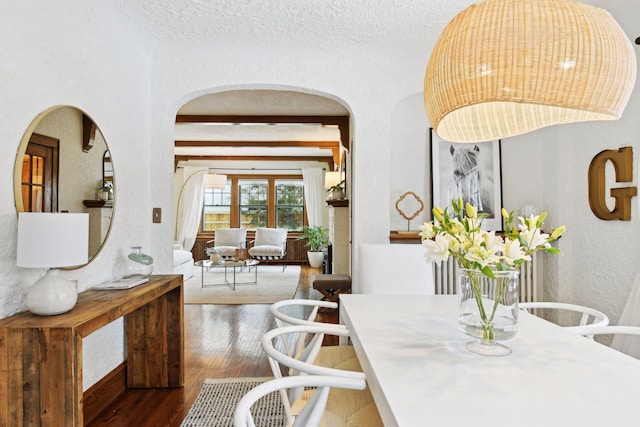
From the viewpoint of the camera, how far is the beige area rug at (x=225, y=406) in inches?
86.8

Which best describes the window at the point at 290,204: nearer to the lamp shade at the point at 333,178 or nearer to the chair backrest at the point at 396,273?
the lamp shade at the point at 333,178

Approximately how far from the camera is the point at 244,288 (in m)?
6.22

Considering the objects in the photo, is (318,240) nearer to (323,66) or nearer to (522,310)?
(323,66)

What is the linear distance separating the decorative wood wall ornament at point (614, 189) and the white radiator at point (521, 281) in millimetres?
736

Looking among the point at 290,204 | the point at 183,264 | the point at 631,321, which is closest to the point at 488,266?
the point at 631,321

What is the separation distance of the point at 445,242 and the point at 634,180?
192 cm

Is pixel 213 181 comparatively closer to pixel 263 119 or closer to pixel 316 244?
pixel 316 244

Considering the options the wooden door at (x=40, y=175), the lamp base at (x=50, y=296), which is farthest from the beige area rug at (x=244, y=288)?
the lamp base at (x=50, y=296)

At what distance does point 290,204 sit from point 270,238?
54.2 inches

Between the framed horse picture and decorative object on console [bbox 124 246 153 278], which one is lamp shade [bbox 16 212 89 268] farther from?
the framed horse picture

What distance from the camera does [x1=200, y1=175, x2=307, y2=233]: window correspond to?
974 centimetres

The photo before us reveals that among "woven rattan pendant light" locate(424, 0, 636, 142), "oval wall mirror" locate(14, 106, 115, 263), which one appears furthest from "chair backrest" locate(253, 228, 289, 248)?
"woven rattan pendant light" locate(424, 0, 636, 142)

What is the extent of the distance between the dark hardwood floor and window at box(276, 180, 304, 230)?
4.77m

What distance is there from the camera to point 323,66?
324 cm
